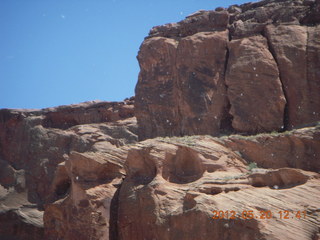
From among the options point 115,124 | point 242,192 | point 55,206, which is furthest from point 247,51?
point 115,124

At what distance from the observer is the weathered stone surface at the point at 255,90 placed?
1802cm

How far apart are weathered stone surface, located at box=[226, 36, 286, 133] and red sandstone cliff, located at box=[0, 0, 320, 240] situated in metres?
0.05

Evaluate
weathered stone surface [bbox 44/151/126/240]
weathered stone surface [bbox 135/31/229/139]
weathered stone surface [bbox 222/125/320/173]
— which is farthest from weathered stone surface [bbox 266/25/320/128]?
weathered stone surface [bbox 44/151/126/240]

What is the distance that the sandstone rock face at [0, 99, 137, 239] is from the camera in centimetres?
2828

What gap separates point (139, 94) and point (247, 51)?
21.1ft

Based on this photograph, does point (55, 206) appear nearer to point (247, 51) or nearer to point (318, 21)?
point (247, 51)

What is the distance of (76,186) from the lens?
51.9 feet

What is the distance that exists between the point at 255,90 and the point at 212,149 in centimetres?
496

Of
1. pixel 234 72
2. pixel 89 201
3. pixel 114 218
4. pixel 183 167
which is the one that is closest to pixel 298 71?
pixel 234 72

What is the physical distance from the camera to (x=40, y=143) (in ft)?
105

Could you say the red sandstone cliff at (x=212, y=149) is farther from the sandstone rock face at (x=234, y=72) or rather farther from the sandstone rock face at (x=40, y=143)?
the sandstone rock face at (x=40, y=143)
